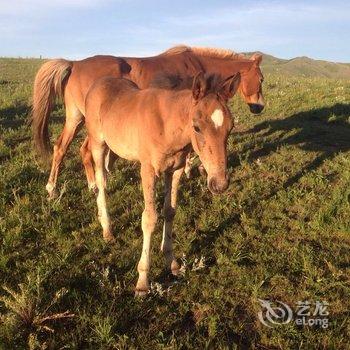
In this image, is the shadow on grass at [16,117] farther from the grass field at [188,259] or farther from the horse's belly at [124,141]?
the horse's belly at [124,141]

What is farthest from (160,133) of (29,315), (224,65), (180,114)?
(224,65)

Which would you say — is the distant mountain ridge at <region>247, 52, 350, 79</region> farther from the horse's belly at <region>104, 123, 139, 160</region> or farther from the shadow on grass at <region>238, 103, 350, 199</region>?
the horse's belly at <region>104, 123, 139, 160</region>

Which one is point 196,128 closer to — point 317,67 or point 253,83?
point 253,83

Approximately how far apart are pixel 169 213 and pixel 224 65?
15.6 feet

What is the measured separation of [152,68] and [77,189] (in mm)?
3062

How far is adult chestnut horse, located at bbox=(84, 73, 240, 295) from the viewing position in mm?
3971

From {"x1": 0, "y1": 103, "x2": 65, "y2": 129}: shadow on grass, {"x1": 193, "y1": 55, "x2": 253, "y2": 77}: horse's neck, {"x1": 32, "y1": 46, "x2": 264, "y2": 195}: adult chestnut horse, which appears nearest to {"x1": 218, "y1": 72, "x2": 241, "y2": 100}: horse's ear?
{"x1": 32, "y1": 46, "x2": 264, "y2": 195}: adult chestnut horse

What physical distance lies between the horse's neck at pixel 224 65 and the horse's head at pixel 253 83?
0.13m

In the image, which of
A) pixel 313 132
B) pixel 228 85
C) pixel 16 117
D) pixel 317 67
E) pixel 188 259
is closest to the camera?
pixel 228 85

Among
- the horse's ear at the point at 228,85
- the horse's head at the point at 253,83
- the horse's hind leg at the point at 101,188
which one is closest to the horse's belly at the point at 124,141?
the horse's hind leg at the point at 101,188

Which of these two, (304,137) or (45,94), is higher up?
(45,94)

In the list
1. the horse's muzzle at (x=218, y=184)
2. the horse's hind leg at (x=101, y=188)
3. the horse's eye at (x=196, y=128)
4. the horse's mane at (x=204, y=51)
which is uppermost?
the horse's mane at (x=204, y=51)

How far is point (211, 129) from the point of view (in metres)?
3.95

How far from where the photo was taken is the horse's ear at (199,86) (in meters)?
3.96
